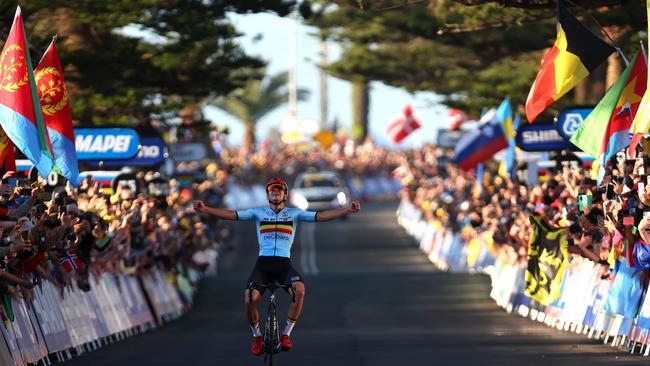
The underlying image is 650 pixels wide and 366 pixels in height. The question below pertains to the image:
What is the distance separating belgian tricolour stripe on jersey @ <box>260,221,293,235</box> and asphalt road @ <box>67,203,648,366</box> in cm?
168

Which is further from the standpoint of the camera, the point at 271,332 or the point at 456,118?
the point at 456,118

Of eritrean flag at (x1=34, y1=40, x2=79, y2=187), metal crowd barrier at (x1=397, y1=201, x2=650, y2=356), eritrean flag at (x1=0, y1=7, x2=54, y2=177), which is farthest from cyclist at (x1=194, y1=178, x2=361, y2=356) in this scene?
eritrean flag at (x1=34, y1=40, x2=79, y2=187)

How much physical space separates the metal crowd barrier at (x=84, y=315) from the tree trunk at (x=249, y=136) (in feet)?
227

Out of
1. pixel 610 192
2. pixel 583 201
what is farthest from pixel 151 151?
pixel 610 192

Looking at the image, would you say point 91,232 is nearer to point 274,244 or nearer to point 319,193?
point 274,244

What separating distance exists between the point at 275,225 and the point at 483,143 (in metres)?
18.6

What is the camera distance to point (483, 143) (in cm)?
3688

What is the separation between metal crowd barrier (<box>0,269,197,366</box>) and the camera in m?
19.0

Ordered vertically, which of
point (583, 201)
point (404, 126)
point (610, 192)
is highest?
point (610, 192)

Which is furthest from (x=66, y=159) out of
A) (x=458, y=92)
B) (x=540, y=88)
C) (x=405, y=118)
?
(x=405, y=118)

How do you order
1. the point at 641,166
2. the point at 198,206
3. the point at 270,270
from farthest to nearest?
the point at 641,166, the point at 270,270, the point at 198,206

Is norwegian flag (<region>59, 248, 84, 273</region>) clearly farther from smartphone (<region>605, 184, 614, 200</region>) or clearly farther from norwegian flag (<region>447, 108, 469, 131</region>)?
norwegian flag (<region>447, 108, 469, 131</region>)

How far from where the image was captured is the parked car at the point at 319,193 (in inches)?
2581

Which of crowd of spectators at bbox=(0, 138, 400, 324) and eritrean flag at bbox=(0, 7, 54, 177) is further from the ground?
eritrean flag at bbox=(0, 7, 54, 177)
